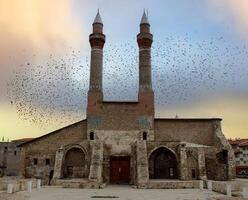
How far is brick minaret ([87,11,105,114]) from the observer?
118ft

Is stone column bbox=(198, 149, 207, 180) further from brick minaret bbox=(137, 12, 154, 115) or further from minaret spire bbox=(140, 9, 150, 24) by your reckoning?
minaret spire bbox=(140, 9, 150, 24)

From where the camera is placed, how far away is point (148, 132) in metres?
35.6

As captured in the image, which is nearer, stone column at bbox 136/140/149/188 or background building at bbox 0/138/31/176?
stone column at bbox 136/140/149/188

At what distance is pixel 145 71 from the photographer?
122 feet

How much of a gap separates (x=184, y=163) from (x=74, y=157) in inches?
438

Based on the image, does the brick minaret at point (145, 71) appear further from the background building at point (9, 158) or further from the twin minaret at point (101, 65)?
the background building at point (9, 158)

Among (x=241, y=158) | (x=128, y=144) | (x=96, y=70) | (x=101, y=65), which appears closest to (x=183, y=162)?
(x=128, y=144)

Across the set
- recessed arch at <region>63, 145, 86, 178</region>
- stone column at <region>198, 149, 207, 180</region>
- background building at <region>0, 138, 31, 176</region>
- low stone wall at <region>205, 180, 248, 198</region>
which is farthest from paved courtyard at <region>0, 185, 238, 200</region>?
background building at <region>0, 138, 31, 176</region>

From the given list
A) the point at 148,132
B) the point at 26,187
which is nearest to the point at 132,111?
the point at 148,132

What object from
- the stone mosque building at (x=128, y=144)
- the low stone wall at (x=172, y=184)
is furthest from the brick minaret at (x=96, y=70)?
the low stone wall at (x=172, y=184)

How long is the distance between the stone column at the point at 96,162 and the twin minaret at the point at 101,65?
588 cm

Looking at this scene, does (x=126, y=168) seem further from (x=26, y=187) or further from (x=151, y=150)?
(x=26, y=187)

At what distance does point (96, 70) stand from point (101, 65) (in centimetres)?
85

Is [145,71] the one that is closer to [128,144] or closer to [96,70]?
[96,70]
